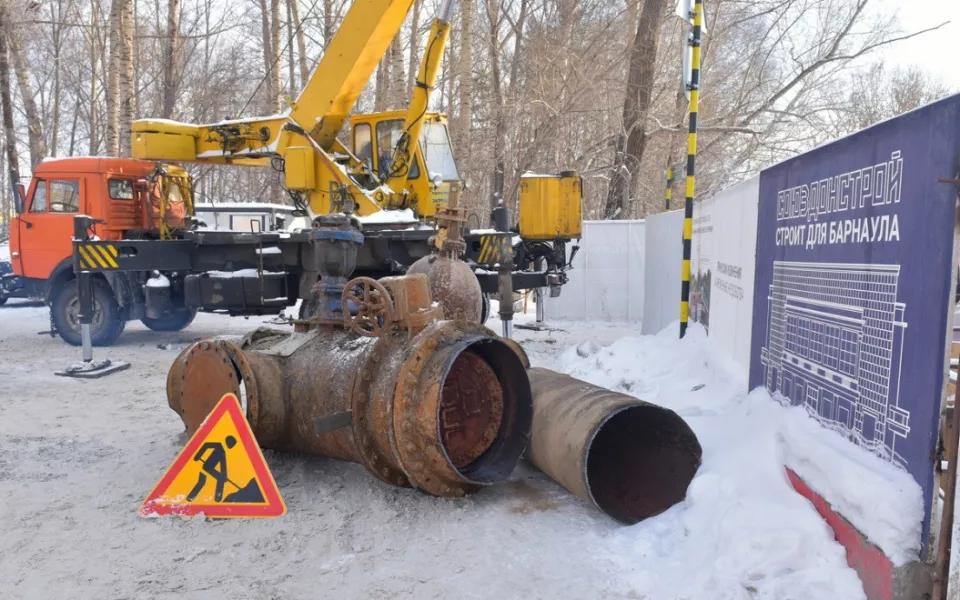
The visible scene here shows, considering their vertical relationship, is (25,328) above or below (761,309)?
below

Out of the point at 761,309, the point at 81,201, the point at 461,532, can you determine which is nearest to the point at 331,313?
the point at 461,532

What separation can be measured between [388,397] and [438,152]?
6492 millimetres

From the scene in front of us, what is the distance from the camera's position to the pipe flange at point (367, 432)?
155 inches

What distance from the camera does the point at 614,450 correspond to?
4.35 metres

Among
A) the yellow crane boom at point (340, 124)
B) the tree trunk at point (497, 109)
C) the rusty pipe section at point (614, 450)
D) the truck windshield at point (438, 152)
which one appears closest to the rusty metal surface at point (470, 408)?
the rusty pipe section at point (614, 450)

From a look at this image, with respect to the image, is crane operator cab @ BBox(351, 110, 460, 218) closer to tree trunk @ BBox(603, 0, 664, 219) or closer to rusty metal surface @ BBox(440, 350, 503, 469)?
rusty metal surface @ BBox(440, 350, 503, 469)

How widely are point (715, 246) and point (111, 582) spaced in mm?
5353

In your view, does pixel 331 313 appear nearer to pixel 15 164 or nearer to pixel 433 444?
pixel 433 444

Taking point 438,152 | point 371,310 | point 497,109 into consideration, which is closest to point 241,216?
point 438,152

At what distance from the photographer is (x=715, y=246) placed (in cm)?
666

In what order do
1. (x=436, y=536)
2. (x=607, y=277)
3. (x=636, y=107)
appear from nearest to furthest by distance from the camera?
(x=436, y=536) < (x=607, y=277) < (x=636, y=107)

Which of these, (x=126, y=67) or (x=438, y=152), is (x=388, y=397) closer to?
(x=438, y=152)

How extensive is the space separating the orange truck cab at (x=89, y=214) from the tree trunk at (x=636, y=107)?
8.64m

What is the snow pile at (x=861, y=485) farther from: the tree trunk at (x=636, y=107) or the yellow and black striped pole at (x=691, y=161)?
the tree trunk at (x=636, y=107)
